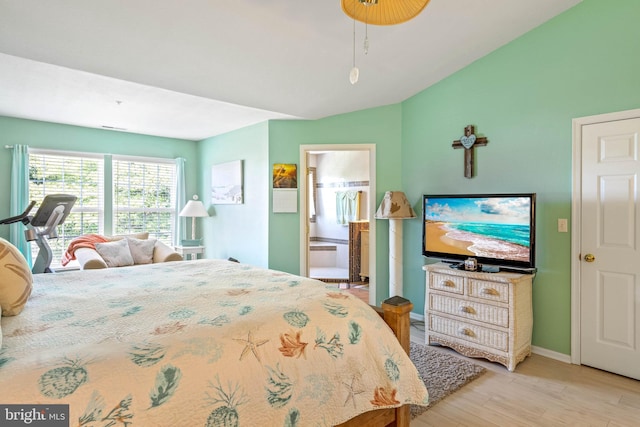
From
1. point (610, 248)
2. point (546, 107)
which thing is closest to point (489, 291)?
point (610, 248)

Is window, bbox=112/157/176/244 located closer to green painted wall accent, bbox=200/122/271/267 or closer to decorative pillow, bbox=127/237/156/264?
green painted wall accent, bbox=200/122/271/267

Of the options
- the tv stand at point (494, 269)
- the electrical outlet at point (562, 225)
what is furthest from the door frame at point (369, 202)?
the electrical outlet at point (562, 225)

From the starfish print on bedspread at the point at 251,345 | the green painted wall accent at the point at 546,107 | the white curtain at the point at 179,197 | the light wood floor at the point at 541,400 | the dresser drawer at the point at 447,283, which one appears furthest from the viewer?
the white curtain at the point at 179,197

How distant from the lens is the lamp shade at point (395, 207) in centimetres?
386

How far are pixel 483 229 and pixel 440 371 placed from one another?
124cm

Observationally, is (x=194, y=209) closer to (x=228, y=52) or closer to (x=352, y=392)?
(x=228, y=52)

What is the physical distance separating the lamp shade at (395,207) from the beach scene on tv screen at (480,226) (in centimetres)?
32

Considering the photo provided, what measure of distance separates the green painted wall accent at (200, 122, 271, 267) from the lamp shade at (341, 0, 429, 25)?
3.03 meters

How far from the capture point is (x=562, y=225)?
2980mm

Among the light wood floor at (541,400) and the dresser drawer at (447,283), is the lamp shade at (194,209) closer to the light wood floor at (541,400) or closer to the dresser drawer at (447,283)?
the dresser drawer at (447,283)

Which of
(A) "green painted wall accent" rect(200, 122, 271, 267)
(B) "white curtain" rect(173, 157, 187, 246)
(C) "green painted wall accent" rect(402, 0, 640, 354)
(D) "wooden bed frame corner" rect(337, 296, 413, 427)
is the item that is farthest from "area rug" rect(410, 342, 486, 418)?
(B) "white curtain" rect(173, 157, 187, 246)

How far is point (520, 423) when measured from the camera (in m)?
2.10

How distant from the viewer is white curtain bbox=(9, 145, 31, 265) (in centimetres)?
452

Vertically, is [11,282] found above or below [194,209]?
below
